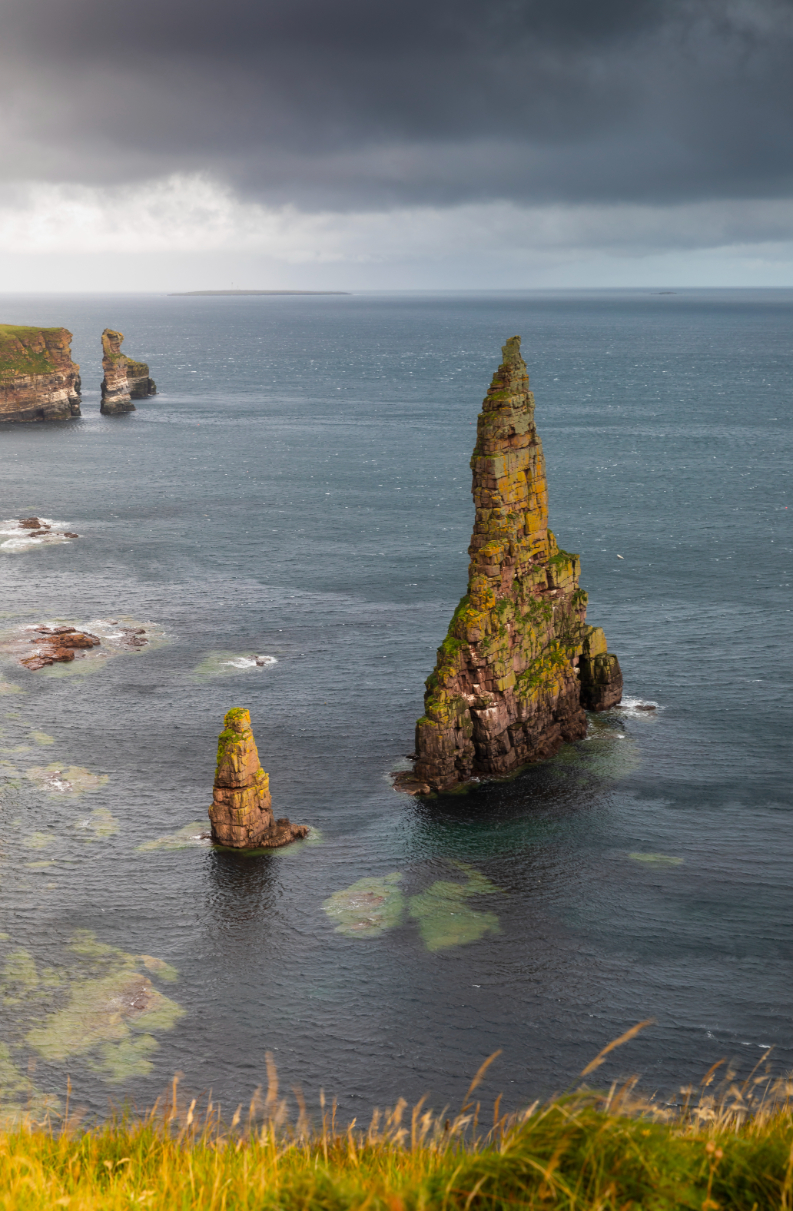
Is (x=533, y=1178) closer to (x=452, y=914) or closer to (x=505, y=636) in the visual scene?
(x=452, y=914)

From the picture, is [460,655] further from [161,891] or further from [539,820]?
[161,891]

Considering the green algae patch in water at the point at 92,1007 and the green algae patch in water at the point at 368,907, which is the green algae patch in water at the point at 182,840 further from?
the green algae patch in water at the point at 368,907

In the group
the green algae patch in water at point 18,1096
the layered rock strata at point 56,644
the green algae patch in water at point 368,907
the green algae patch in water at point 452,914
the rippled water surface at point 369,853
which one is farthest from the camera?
the layered rock strata at point 56,644

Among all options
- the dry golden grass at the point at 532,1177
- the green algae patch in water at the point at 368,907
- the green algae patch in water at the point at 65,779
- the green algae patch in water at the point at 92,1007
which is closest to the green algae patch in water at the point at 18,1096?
the green algae patch in water at the point at 92,1007

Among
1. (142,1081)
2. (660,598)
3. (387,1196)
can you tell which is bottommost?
(142,1081)

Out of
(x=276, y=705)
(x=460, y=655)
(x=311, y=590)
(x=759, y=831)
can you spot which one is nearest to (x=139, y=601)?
(x=311, y=590)

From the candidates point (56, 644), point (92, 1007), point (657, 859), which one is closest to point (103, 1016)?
point (92, 1007)
